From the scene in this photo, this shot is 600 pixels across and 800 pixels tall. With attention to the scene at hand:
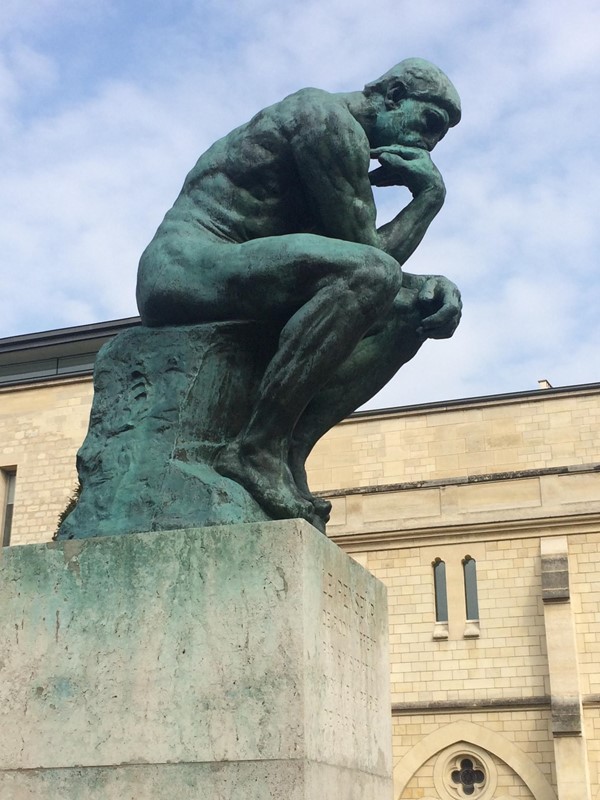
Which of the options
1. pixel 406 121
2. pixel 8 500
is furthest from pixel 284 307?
pixel 8 500

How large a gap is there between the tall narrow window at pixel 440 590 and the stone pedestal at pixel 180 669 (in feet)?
84.5

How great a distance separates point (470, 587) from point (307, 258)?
25980 mm

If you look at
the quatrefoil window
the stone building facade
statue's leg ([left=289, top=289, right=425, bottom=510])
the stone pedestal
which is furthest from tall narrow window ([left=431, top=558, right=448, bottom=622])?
the stone pedestal

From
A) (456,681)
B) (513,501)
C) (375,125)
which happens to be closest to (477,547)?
(513,501)

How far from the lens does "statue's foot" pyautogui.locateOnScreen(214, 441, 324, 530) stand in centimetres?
418

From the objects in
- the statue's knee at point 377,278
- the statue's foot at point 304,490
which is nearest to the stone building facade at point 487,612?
the statue's foot at point 304,490

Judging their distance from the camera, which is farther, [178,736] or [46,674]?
[46,674]

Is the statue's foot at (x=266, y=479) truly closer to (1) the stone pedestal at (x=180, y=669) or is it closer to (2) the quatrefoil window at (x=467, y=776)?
(1) the stone pedestal at (x=180, y=669)

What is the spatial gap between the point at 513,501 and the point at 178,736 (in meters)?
26.6

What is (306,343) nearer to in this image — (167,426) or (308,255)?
(308,255)

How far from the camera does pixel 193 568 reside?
3758 millimetres

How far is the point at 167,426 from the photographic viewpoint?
431 centimetres

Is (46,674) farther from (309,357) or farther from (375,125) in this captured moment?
(375,125)

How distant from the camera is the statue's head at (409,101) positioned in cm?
485
